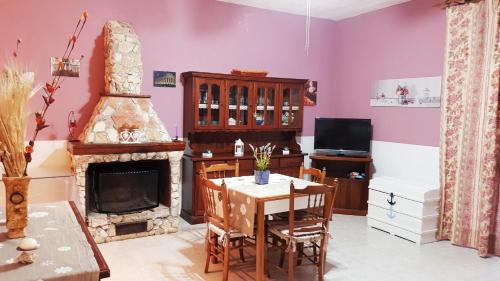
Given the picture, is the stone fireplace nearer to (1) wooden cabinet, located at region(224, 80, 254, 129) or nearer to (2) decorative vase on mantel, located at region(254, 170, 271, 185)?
(1) wooden cabinet, located at region(224, 80, 254, 129)

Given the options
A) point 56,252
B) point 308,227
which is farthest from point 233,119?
point 56,252

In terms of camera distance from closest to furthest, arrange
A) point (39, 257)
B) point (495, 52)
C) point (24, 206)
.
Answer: point (39, 257) < point (24, 206) < point (495, 52)

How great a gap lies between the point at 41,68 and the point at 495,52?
4.72 m

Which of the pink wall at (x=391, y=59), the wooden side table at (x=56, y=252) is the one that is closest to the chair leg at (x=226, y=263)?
the wooden side table at (x=56, y=252)

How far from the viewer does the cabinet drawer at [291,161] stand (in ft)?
17.5

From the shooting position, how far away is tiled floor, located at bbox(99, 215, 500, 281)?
3402 millimetres

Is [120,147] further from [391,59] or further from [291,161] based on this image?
[391,59]

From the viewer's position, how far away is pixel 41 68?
4254 millimetres

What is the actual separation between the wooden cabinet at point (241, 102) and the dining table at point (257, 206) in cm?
169

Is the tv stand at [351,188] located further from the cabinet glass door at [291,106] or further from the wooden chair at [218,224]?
the wooden chair at [218,224]

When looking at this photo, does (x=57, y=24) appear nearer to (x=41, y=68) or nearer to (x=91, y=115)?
(x=41, y=68)

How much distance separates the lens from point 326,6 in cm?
539

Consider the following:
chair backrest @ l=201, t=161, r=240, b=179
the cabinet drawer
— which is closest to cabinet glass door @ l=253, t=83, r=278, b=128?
the cabinet drawer

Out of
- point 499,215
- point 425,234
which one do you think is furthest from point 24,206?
point 499,215
